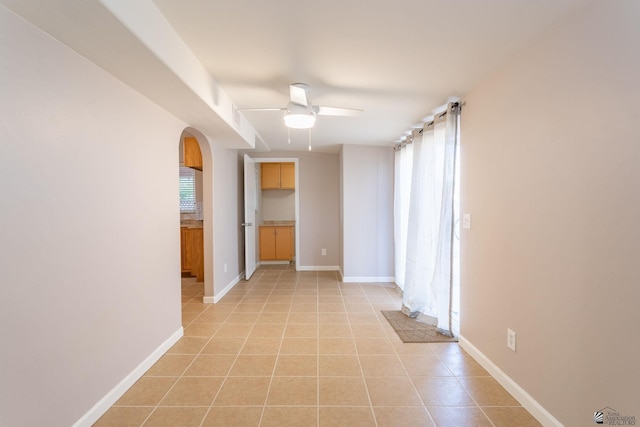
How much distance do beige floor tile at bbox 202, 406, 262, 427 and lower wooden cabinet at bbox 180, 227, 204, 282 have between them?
3.26m

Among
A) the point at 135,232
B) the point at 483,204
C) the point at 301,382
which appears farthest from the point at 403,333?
the point at 135,232

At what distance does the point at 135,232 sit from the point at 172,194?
613 mm

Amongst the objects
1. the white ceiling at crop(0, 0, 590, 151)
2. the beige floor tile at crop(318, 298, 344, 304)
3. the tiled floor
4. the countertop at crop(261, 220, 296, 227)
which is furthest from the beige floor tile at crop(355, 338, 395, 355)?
the countertop at crop(261, 220, 296, 227)

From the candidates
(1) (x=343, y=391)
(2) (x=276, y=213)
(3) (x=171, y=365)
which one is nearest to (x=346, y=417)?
(1) (x=343, y=391)

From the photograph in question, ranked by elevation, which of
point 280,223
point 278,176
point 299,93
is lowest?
point 280,223

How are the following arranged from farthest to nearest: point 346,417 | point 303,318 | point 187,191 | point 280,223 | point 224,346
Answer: point 280,223, point 187,191, point 303,318, point 224,346, point 346,417

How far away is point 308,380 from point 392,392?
59cm

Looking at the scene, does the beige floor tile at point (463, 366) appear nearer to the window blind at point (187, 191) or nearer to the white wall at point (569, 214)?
the white wall at point (569, 214)

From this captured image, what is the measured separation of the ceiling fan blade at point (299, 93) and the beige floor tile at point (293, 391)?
83.1 inches

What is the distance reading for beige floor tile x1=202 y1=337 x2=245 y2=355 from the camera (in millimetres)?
2426

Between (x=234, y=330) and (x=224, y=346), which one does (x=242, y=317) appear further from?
(x=224, y=346)

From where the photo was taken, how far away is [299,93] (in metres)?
2.15

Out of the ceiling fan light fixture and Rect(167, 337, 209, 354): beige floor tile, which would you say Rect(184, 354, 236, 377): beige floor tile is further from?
the ceiling fan light fixture

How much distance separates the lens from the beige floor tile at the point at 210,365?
2096 millimetres
